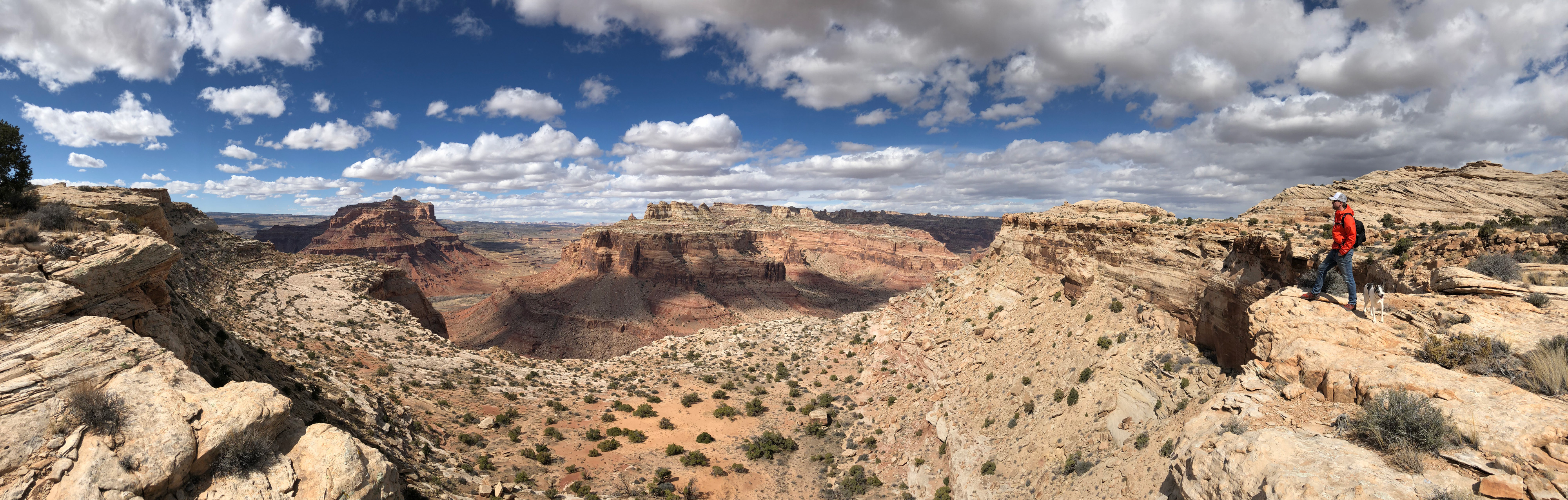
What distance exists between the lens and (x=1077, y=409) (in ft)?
55.9

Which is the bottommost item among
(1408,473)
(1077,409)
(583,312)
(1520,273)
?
(583,312)

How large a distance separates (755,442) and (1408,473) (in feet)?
76.4

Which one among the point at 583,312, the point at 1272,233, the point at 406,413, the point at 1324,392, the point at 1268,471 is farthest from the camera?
the point at 583,312

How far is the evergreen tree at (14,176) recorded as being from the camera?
429 inches

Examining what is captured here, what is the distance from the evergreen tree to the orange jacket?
2785cm

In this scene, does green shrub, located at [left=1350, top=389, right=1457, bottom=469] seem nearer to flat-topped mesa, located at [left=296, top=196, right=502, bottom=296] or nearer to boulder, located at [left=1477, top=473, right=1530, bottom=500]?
boulder, located at [left=1477, top=473, right=1530, bottom=500]

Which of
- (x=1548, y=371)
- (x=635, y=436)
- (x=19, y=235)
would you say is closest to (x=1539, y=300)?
(x=1548, y=371)

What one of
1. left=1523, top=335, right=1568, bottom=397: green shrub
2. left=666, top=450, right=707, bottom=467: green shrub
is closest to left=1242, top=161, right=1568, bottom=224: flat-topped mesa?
left=1523, top=335, right=1568, bottom=397: green shrub

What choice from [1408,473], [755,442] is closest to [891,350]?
[755,442]

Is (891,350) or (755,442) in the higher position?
(891,350)

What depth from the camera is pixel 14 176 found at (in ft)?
37.5

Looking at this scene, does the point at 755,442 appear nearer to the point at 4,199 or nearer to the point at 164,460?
the point at 164,460

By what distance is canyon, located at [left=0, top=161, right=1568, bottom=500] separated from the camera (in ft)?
24.4

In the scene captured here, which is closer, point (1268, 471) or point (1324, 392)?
point (1268, 471)
